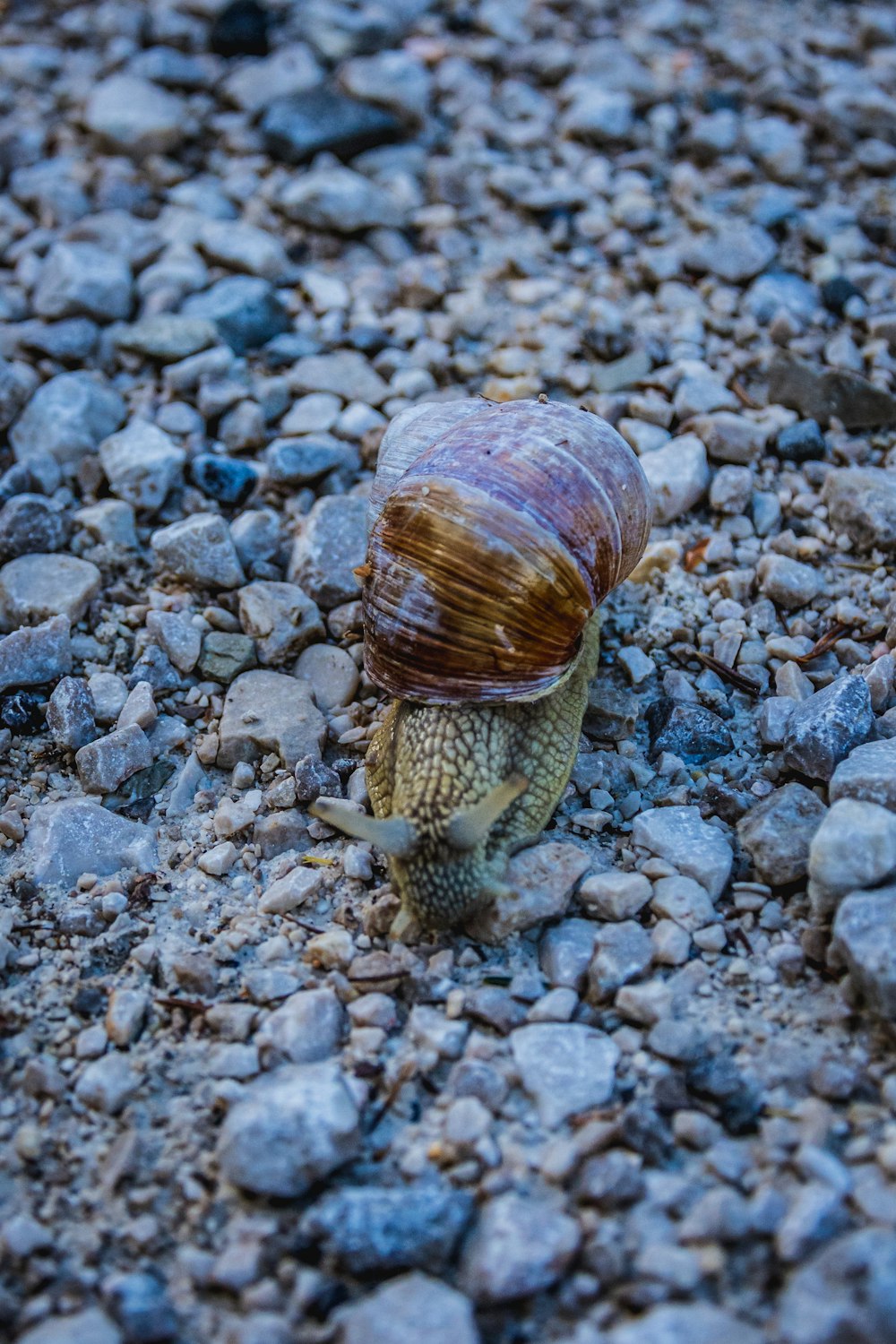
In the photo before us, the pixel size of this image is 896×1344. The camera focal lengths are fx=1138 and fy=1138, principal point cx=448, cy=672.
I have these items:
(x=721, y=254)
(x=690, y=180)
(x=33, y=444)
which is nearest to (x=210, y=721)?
(x=33, y=444)

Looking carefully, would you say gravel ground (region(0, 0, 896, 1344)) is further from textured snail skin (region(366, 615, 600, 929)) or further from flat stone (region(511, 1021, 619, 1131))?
textured snail skin (region(366, 615, 600, 929))

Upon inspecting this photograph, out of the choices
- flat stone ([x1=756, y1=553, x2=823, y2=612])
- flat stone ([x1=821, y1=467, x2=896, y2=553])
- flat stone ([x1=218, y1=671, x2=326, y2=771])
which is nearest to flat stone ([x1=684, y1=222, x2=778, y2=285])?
flat stone ([x1=821, y1=467, x2=896, y2=553])

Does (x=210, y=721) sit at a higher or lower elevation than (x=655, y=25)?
lower

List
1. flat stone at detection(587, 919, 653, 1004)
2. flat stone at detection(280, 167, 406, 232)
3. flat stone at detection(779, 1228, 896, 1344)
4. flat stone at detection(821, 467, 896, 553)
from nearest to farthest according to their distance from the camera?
flat stone at detection(779, 1228, 896, 1344)
flat stone at detection(587, 919, 653, 1004)
flat stone at detection(821, 467, 896, 553)
flat stone at detection(280, 167, 406, 232)

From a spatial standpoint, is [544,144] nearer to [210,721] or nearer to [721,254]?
[721,254]

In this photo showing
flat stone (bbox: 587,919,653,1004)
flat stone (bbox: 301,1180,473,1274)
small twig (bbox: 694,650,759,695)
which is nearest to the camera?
flat stone (bbox: 301,1180,473,1274)

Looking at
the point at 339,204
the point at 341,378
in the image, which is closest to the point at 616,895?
the point at 341,378

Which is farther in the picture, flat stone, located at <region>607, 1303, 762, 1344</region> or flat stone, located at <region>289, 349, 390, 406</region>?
flat stone, located at <region>289, 349, 390, 406</region>
